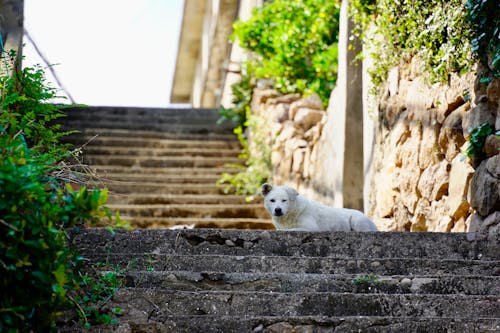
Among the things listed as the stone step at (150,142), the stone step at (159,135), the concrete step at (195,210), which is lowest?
the concrete step at (195,210)

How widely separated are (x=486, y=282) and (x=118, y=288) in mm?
1964

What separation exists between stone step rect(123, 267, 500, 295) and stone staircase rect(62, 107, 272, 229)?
4803mm

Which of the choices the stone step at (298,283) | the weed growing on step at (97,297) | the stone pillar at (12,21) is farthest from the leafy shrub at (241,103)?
the weed growing on step at (97,297)

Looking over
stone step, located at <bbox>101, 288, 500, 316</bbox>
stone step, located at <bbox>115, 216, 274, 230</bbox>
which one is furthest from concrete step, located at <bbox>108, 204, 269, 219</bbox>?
stone step, located at <bbox>101, 288, 500, 316</bbox>

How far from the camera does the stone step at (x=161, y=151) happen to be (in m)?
12.5

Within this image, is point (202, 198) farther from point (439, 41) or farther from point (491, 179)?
point (491, 179)

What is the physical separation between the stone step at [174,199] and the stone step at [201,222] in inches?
20.9

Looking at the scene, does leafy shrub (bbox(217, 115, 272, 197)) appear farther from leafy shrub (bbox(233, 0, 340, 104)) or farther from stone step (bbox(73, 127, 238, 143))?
stone step (bbox(73, 127, 238, 143))

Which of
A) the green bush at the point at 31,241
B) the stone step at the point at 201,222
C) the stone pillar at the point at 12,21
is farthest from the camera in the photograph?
the stone step at the point at 201,222

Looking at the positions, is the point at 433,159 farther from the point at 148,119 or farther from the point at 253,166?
the point at 148,119

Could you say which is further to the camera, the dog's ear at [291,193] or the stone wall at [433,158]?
the dog's ear at [291,193]

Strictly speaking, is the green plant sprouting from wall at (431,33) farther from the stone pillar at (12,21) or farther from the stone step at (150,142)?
the stone step at (150,142)

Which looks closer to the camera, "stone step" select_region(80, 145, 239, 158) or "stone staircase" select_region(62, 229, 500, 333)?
"stone staircase" select_region(62, 229, 500, 333)

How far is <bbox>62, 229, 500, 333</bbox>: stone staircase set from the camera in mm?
→ 4246
